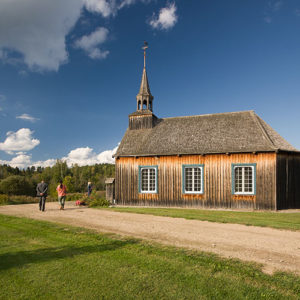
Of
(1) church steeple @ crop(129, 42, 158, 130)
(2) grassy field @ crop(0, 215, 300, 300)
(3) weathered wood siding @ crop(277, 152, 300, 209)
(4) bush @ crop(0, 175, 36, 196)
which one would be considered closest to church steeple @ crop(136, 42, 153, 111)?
(1) church steeple @ crop(129, 42, 158, 130)

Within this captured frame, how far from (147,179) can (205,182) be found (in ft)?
13.9

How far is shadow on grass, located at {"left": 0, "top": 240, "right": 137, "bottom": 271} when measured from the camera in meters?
4.75

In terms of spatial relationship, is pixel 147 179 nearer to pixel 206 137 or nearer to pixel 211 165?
pixel 211 165

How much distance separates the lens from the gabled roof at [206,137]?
49.8ft

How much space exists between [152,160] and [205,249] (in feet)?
37.1

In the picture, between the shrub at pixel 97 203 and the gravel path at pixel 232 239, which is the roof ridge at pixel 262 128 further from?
the shrub at pixel 97 203

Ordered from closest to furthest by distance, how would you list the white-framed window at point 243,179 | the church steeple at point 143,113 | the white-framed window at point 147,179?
the white-framed window at point 243,179, the white-framed window at point 147,179, the church steeple at point 143,113

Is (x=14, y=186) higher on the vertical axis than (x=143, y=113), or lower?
lower

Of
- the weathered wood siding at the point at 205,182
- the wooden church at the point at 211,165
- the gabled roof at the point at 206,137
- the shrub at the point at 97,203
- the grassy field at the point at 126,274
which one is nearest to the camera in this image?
the grassy field at the point at 126,274

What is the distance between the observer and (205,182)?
1555 cm

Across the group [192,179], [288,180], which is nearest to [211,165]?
[192,179]

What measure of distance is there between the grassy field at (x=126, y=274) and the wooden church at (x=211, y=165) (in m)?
10.4

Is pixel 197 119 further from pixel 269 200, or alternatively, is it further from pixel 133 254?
pixel 133 254

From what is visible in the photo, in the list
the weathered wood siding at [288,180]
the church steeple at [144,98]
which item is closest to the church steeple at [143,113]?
the church steeple at [144,98]
